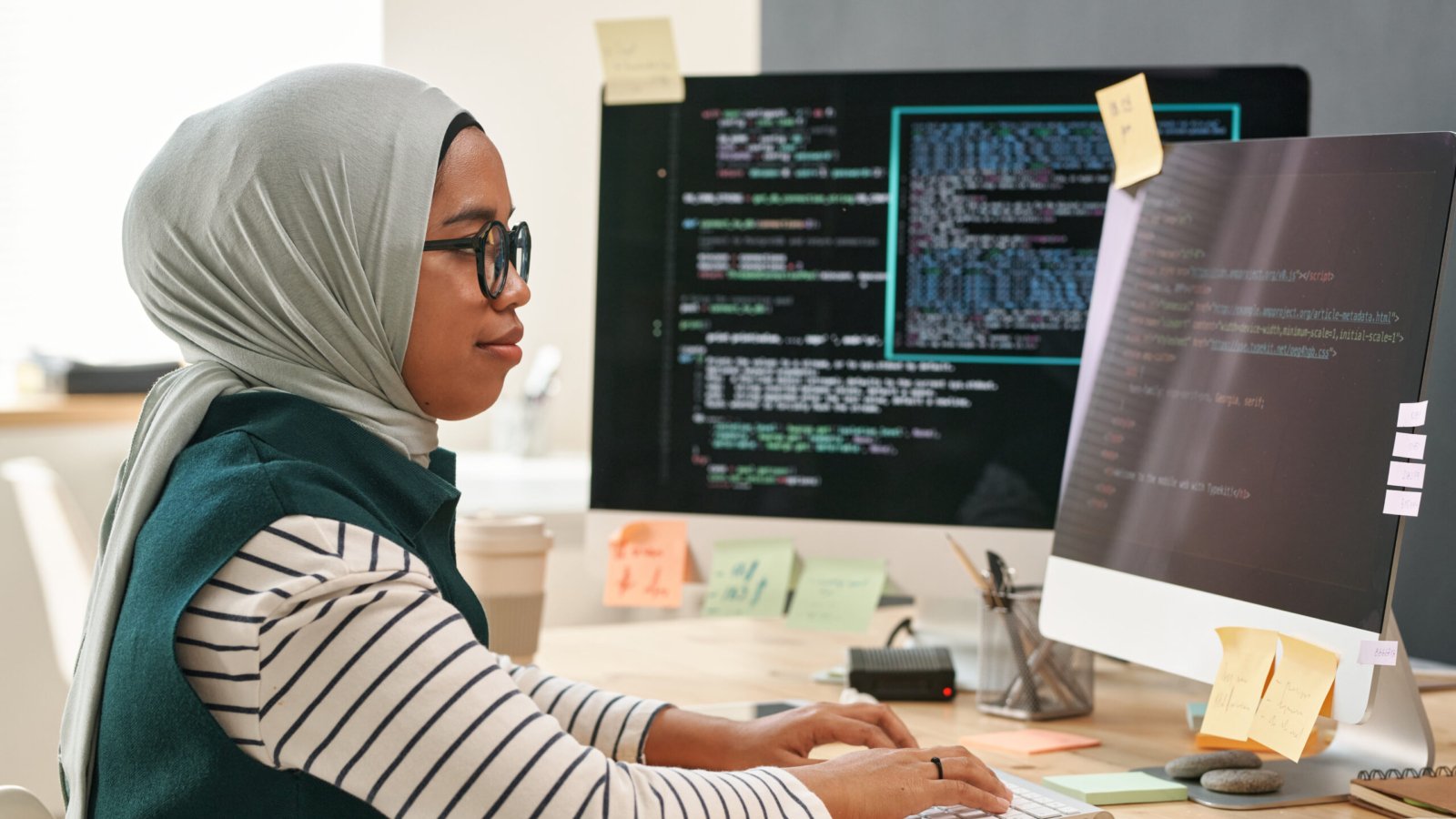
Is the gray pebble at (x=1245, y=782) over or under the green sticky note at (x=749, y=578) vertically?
under

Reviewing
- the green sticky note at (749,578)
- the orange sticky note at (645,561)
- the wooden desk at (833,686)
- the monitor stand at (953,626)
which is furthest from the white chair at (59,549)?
the monitor stand at (953,626)

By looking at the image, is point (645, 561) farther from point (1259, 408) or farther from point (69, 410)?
point (69, 410)

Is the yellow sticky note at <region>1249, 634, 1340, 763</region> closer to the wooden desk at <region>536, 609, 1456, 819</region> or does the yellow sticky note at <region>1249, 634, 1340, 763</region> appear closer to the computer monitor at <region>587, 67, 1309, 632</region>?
the wooden desk at <region>536, 609, 1456, 819</region>

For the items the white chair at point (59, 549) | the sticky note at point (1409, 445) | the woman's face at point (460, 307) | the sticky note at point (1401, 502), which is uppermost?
the woman's face at point (460, 307)

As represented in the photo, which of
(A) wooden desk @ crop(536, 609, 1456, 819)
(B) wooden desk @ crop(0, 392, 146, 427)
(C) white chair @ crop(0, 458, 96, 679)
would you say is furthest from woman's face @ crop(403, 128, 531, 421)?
(B) wooden desk @ crop(0, 392, 146, 427)

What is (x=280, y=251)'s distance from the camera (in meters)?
0.84

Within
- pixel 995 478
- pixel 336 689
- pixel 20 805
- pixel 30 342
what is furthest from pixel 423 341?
pixel 30 342

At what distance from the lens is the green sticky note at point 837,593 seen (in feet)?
4.59

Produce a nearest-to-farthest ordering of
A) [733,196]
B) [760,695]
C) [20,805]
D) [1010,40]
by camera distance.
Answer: [20,805], [760,695], [733,196], [1010,40]

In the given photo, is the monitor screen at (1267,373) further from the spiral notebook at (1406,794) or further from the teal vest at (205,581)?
the teal vest at (205,581)

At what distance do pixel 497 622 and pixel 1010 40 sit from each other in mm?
1044

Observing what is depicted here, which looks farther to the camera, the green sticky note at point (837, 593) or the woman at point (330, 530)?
the green sticky note at point (837, 593)

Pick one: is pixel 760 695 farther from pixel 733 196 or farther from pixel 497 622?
pixel 733 196

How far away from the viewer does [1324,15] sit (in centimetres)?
150
